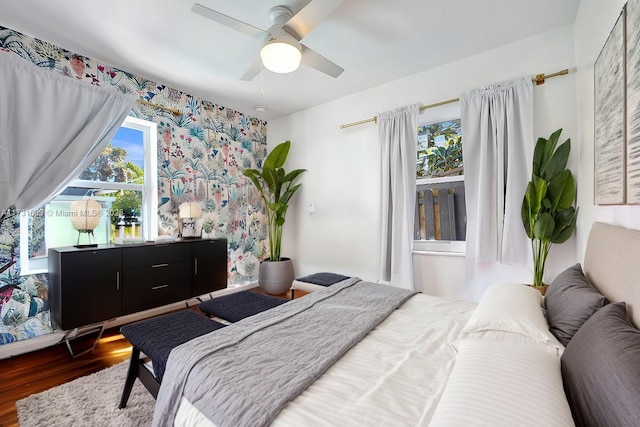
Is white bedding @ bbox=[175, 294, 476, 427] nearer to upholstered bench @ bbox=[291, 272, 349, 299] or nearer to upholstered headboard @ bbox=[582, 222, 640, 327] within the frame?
upholstered headboard @ bbox=[582, 222, 640, 327]

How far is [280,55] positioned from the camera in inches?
71.9

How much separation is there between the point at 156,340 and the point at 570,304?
1.92 m

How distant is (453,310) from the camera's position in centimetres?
165

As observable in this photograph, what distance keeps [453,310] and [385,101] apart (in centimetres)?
242

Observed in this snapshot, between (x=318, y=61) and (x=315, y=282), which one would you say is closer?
(x=318, y=61)

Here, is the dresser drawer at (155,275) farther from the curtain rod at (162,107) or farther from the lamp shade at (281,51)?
the lamp shade at (281,51)

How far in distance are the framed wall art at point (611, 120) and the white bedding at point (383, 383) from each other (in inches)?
39.0

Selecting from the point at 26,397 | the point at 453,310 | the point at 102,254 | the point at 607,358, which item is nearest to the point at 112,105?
the point at 102,254

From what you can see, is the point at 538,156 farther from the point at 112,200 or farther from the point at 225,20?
the point at 112,200

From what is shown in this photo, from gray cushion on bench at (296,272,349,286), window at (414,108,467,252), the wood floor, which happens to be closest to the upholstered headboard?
window at (414,108,467,252)

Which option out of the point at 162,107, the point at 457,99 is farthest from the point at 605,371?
the point at 162,107

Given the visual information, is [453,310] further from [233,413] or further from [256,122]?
[256,122]

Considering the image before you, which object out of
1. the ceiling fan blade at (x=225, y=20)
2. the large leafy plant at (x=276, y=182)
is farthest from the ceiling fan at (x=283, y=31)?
the large leafy plant at (x=276, y=182)

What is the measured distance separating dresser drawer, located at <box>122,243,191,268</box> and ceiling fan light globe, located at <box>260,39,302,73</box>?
2001 mm
